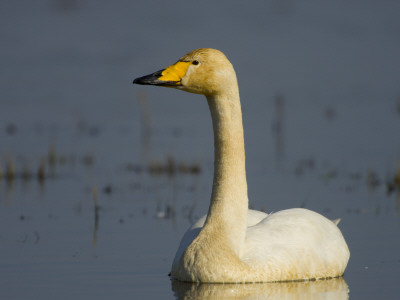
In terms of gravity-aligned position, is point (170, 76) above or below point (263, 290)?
above

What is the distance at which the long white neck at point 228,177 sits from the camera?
8758 mm

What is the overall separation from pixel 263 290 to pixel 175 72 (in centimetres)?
210

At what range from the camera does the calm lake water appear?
30.9ft

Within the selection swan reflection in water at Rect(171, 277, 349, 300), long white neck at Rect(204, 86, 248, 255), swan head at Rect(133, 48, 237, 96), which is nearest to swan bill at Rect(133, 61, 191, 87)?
swan head at Rect(133, 48, 237, 96)

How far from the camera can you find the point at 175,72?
862cm

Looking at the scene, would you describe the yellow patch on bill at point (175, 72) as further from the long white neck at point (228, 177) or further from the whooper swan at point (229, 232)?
the long white neck at point (228, 177)

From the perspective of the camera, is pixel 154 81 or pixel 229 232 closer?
pixel 154 81

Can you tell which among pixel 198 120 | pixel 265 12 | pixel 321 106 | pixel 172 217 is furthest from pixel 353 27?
pixel 172 217

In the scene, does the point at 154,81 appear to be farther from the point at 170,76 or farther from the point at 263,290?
the point at 263,290

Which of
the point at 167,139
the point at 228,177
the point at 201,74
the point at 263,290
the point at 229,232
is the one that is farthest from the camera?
the point at 167,139

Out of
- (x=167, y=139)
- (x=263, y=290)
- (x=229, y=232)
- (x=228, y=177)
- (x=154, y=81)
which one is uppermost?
(x=154, y=81)

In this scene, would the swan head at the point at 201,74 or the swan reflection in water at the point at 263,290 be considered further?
the swan head at the point at 201,74

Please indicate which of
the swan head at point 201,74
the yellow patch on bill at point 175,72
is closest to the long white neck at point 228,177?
the swan head at point 201,74

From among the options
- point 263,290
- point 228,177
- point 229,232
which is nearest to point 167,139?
point 228,177
